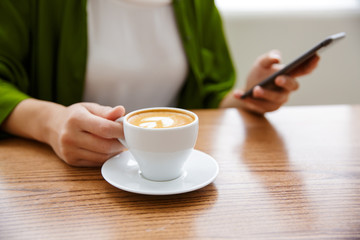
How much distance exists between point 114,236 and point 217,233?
12cm

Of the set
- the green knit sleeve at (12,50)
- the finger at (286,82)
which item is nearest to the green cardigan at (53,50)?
the green knit sleeve at (12,50)

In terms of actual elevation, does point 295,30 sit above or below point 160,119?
below

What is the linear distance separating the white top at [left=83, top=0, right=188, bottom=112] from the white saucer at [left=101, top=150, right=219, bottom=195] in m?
0.40

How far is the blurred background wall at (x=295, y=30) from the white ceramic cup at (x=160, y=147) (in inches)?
54.6

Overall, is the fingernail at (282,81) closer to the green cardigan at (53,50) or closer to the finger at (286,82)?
the finger at (286,82)

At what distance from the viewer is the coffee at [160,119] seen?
52 centimetres

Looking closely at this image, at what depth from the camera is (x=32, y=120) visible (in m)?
0.69

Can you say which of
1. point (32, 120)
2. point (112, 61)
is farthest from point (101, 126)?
point (112, 61)

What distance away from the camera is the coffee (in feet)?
1.72

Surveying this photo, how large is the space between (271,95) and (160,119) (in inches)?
17.0

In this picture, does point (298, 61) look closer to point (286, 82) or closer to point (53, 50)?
point (286, 82)

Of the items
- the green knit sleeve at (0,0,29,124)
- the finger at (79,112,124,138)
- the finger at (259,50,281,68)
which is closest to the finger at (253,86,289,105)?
the finger at (259,50,281,68)

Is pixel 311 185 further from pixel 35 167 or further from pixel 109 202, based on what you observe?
pixel 35 167

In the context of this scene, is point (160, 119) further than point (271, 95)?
No
